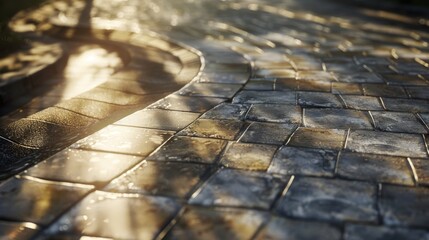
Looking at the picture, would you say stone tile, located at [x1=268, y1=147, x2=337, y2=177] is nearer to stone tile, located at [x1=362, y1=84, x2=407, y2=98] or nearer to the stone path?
the stone path

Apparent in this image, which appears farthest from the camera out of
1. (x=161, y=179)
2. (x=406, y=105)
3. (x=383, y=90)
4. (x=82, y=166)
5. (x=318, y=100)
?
(x=383, y=90)

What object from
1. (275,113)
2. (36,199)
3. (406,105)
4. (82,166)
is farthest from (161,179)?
(406,105)

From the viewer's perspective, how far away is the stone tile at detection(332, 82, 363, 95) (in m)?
4.05

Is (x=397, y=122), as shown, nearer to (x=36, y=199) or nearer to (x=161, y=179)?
(x=161, y=179)

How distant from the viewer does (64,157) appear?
8.98 ft

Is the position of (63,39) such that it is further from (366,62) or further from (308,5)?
(308,5)

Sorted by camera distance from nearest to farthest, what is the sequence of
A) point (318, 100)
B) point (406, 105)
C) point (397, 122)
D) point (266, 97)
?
point (397, 122), point (406, 105), point (318, 100), point (266, 97)

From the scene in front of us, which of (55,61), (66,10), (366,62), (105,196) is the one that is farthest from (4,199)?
(66,10)

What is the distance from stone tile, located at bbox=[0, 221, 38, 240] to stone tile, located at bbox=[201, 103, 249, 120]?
5.70 ft

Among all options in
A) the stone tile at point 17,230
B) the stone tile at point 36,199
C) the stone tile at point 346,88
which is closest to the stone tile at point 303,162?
the stone tile at point 36,199

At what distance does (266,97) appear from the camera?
154 inches

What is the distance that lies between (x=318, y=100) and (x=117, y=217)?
2324 mm

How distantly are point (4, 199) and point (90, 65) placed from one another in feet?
11.8

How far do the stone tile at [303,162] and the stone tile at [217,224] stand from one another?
1.66ft
